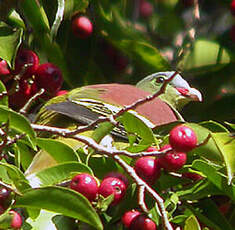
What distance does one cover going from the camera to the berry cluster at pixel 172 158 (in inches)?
→ 59.9

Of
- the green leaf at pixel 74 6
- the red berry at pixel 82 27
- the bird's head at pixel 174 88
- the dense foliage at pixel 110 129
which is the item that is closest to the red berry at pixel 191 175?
the dense foliage at pixel 110 129

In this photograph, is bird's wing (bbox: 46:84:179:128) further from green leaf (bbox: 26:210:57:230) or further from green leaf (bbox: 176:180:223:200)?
green leaf (bbox: 26:210:57:230)

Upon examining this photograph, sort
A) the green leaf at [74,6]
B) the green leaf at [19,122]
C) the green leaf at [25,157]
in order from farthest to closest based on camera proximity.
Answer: the green leaf at [74,6] → the green leaf at [25,157] → the green leaf at [19,122]

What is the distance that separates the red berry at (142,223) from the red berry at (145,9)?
4.24 feet

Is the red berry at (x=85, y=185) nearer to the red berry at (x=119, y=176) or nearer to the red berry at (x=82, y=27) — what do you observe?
the red berry at (x=119, y=176)

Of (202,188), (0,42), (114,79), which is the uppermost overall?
(0,42)

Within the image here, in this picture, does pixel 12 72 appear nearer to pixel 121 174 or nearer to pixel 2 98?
pixel 2 98

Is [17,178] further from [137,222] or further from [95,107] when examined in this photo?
[95,107]

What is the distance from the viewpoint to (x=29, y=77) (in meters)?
2.21

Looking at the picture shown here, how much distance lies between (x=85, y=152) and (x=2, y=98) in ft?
0.88

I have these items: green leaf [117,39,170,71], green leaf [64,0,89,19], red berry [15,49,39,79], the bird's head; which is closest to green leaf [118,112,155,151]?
red berry [15,49,39,79]

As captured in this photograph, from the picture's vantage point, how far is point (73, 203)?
1.34 m

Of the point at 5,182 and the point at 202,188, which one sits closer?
the point at 5,182

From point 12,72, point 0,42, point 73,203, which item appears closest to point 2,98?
point 0,42
